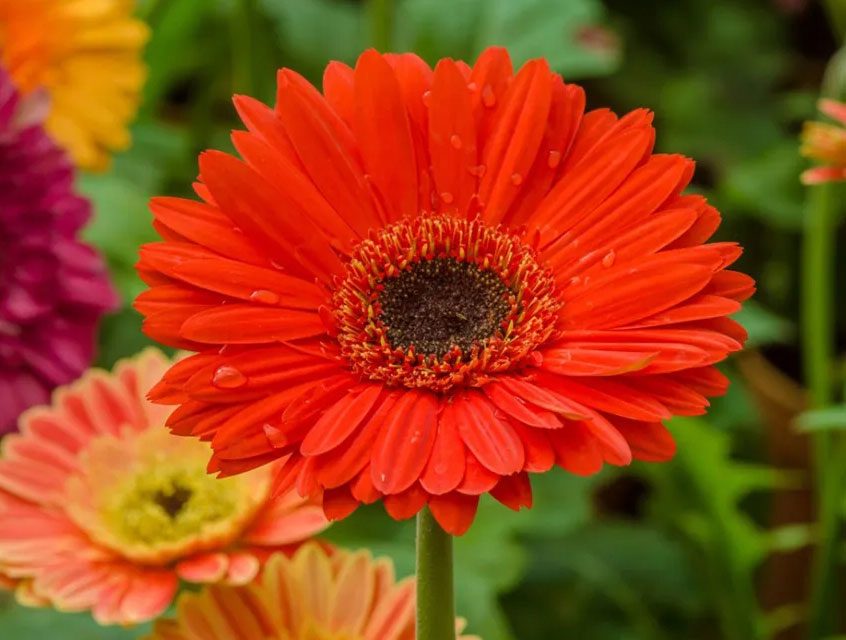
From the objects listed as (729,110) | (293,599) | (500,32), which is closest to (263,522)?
(293,599)

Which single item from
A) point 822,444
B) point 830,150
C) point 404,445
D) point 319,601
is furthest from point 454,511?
point 822,444

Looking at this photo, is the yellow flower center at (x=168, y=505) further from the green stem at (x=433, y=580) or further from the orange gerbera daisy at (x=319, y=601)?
the green stem at (x=433, y=580)

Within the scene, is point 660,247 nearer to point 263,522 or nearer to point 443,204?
point 443,204

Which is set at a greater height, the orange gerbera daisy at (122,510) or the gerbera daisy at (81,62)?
the gerbera daisy at (81,62)

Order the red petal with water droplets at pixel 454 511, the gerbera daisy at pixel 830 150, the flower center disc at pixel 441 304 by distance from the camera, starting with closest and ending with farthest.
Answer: the red petal with water droplets at pixel 454 511, the flower center disc at pixel 441 304, the gerbera daisy at pixel 830 150

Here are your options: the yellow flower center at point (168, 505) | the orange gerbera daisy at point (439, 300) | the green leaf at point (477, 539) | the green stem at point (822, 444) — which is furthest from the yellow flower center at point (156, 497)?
the green stem at point (822, 444)

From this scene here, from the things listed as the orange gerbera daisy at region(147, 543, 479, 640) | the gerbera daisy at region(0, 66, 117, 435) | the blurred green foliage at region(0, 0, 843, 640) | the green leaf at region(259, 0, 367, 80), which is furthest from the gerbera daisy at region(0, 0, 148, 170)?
the orange gerbera daisy at region(147, 543, 479, 640)

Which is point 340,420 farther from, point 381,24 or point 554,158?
point 381,24
